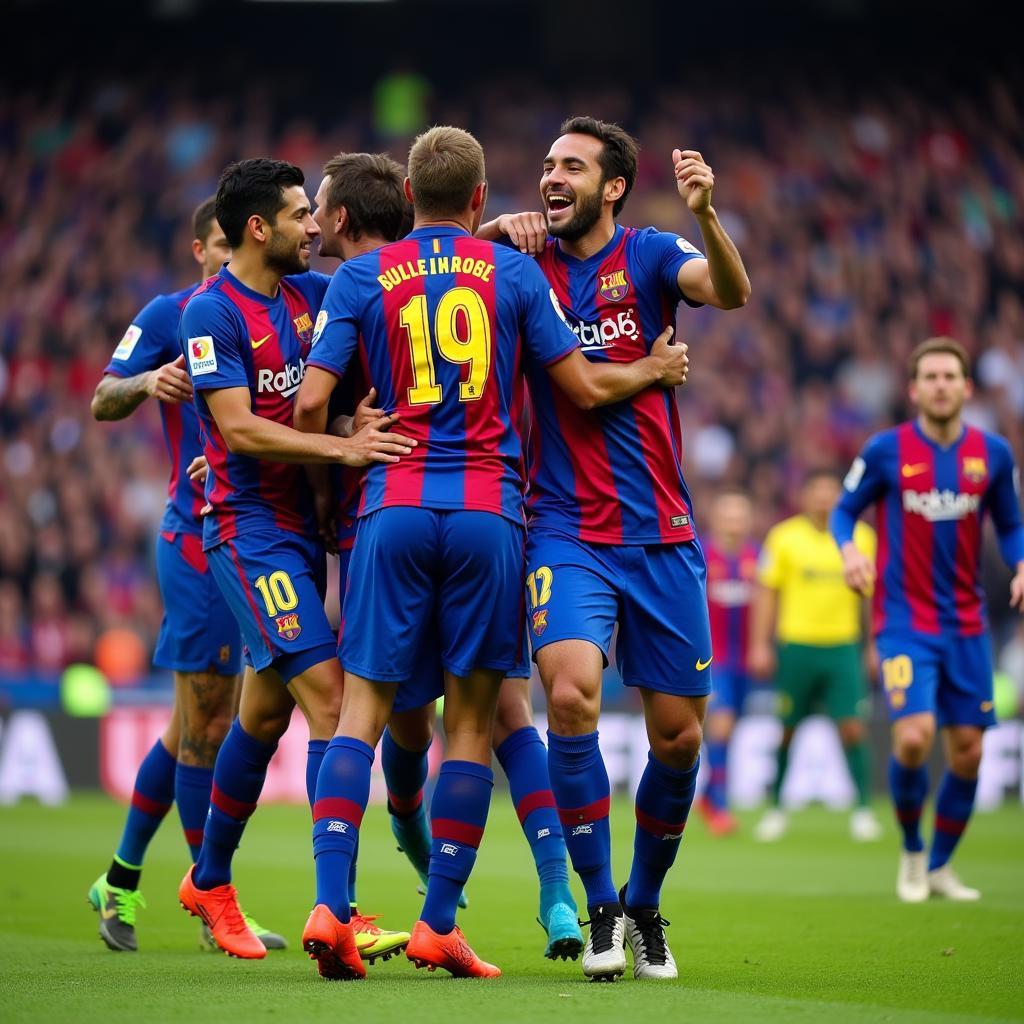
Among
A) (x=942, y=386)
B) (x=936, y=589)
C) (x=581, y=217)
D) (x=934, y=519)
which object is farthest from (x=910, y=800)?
(x=581, y=217)

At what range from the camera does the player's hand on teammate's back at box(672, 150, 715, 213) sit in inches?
215

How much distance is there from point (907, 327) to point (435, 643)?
17.9 metres

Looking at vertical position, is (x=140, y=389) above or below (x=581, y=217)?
below

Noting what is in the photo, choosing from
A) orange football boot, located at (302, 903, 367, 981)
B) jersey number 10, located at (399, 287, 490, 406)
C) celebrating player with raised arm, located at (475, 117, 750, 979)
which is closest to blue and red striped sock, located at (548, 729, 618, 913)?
celebrating player with raised arm, located at (475, 117, 750, 979)

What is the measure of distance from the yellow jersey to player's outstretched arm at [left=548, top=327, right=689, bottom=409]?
285 inches

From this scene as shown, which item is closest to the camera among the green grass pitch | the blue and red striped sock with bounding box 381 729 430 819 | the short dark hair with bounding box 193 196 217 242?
the green grass pitch

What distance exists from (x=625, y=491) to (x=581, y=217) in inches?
36.9

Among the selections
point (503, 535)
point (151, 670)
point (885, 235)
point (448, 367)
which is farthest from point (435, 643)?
point (885, 235)

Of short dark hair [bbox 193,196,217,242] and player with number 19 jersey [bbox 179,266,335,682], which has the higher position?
short dark hair [bbox 193,196,217,242]

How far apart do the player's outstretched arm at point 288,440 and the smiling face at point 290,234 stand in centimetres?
55

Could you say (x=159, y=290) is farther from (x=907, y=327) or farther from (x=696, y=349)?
(x=907, y=327)

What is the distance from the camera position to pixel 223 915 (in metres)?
6.25

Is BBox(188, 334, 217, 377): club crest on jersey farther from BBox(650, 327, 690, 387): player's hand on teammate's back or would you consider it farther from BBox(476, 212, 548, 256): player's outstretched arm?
BBox(650, 327, 690, 387): player's hand on teammate's back

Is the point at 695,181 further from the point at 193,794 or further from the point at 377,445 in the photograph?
the point at 193,794
